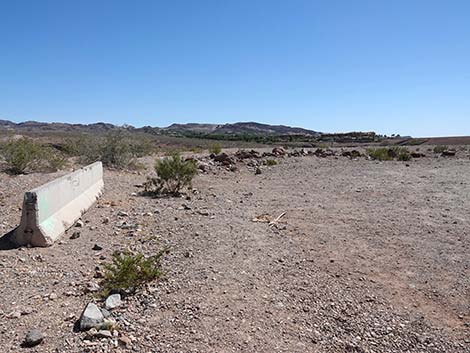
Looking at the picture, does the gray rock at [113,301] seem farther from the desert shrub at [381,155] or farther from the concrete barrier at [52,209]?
the desert shrub at [381,155]

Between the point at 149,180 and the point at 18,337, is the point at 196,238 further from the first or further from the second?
the point at 149,180

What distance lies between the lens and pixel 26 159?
1395 centimetres

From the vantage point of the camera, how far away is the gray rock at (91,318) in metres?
4.71

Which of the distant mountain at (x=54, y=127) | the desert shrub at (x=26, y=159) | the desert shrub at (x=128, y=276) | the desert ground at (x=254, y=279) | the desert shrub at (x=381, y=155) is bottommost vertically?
the desert ground at (x=254, y=279)

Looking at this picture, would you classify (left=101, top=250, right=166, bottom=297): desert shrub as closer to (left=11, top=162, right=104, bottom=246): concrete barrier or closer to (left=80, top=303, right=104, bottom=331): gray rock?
(left=80, top=303, right=104, bottom=331): gray rock

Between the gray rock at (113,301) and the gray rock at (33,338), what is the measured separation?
2.68 ft

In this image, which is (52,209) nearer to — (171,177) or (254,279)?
(254,279)

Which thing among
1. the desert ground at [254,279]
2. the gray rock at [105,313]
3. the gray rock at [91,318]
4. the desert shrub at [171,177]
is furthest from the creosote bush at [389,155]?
the gray rock at [91,318]

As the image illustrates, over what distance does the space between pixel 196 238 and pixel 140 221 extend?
1914 mm

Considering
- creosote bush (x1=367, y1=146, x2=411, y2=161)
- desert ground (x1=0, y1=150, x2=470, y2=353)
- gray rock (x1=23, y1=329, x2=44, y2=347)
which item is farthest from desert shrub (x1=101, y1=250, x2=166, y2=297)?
creosote bush (x1=367, y1=146, x2=411, y2=161)

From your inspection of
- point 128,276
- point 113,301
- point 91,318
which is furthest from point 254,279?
point 91,318

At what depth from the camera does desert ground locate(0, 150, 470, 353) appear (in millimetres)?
4766

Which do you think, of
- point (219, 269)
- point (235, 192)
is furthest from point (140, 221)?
point (235, 192)

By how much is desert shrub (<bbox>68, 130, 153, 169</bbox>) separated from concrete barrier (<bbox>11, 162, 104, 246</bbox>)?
832cm
